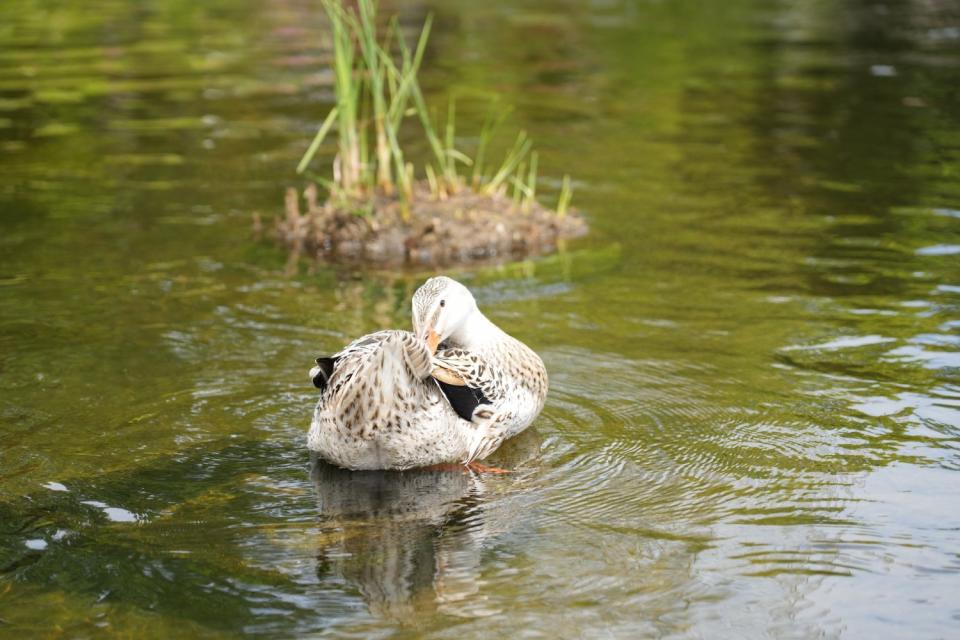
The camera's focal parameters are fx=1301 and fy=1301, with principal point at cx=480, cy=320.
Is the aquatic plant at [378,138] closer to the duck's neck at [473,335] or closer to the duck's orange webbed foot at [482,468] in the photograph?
the duck's neck at [473,335]

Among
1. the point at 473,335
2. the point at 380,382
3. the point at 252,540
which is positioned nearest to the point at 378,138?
the point at 473,335

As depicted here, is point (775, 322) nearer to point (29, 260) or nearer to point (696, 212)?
point (696, 212)

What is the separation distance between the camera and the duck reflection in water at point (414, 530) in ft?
18.7

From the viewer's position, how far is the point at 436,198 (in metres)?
12.1

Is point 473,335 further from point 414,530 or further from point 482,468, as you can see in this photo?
point 414,530

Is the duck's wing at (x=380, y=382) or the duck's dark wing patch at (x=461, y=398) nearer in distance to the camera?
the duck's wing at (x=380, y=382)

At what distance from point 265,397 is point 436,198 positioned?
4.39 metres

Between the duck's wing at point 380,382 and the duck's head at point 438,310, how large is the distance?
499 mm

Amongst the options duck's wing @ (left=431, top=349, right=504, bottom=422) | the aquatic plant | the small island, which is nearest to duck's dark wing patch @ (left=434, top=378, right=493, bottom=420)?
duck's wing @ (left=431, top=349, right=504, bottom=422)

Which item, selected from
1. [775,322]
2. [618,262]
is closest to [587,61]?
[618,262]

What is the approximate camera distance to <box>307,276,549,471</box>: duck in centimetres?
668

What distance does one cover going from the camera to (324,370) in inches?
277

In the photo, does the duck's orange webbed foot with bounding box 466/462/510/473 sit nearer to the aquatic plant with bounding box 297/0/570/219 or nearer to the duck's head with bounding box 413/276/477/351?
the duck's head with bounding box 413/276/477/351

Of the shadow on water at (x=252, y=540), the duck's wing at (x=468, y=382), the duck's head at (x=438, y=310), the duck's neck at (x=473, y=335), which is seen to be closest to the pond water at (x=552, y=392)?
the shadow on water at (x=252, y=540)
